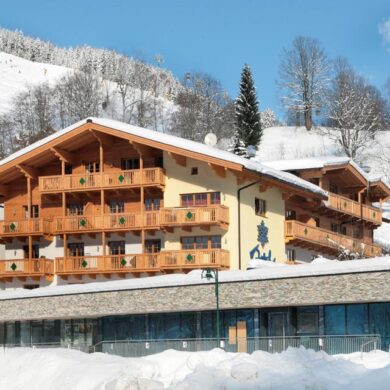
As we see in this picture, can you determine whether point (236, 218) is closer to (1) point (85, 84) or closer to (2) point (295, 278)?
(2) point (295, 278)

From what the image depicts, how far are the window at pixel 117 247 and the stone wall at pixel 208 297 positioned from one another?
7215 mm

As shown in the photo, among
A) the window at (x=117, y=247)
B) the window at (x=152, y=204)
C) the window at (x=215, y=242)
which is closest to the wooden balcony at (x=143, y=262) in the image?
the window at (x=215, y=242)

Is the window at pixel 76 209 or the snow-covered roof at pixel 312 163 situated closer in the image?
the window at pixel 76 209

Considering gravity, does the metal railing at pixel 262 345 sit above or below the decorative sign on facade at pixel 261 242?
below

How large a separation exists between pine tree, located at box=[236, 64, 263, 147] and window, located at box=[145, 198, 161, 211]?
39850 mm

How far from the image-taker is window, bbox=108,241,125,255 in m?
47.0

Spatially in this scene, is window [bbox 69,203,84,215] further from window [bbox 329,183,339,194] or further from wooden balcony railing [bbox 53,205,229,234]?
window [bbox 329,183,339,194]

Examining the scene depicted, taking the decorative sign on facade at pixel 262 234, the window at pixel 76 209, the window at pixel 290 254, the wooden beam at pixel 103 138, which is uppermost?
the wooden beam at pixel 103 138

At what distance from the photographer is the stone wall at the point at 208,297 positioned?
3219 centimetres

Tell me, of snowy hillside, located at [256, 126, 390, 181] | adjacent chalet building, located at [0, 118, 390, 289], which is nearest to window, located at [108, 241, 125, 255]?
adjacent chalet building, located at [0, 118, 390, 289]

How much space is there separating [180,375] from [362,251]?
30221 mm

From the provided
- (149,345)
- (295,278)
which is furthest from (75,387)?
(295,278)

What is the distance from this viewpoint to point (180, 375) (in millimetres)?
25531

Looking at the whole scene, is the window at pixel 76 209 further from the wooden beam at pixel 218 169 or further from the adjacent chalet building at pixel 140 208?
the wooden beam at pixel 218 169
